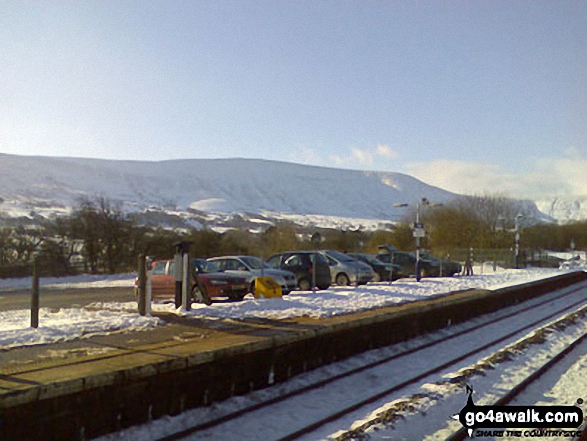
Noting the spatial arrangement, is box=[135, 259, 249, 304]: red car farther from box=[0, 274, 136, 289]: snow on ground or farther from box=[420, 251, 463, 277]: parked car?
box=[420, 251, 463, 277]: parked car

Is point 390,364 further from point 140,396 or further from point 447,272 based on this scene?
point 447,272

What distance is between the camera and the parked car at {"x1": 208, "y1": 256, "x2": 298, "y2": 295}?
2002cm

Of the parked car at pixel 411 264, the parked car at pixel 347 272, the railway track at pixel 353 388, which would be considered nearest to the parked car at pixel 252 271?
the parked car at pixel 347 272

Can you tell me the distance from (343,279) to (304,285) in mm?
2360

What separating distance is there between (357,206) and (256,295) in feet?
591

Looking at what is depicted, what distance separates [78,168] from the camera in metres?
172

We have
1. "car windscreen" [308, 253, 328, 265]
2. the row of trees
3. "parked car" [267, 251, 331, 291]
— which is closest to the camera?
"parked car" [267, 251, 331, 291]

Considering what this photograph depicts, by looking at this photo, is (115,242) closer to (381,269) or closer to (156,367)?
(381,269)

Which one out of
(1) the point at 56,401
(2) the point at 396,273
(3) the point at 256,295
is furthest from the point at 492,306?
(1) the point at 56,401

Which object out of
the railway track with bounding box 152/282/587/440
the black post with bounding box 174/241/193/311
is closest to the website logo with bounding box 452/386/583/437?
the railway track with bounding box 152/282/587/440

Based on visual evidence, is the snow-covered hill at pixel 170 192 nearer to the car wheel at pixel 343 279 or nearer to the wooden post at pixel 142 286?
the car wheel at pixel 343 279

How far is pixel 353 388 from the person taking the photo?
9.92 m

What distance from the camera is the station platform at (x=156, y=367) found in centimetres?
645

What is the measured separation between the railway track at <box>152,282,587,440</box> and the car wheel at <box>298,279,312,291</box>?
6438 mm
